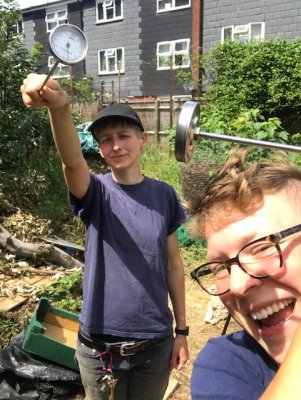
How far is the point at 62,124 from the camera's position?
1.54 m

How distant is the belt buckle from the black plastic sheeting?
53.4 inches

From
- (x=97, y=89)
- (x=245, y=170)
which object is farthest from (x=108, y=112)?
(x=97, y=89)

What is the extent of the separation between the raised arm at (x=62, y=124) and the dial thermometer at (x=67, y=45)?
53 millimetres

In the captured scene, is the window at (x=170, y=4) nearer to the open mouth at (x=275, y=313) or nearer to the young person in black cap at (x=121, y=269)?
the young person in black cap at (x=121, y=269)

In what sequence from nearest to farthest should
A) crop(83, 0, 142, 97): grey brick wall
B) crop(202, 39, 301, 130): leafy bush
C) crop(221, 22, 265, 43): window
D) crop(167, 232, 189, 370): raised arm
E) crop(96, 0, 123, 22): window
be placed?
1. crop(167, 232, 189, 370): raised arm
2. crop(202, 39, 301, 130): leafy bush
3. crop(221, 22, 265, 43): window
4. crop(83, 0, 142, 97): grey brick wall
5. crop(96, 0, 123, 22): window

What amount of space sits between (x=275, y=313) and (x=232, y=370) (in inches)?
8.7

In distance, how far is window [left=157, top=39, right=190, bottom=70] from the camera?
16.2 meters

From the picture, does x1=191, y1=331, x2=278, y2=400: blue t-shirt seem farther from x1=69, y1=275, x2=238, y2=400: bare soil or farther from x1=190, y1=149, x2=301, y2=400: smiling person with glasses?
x1=69, y1=275, x2=238, y2=400: bare soil

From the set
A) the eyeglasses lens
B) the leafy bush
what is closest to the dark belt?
the eyeglasses lens

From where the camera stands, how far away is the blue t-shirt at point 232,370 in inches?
37.7

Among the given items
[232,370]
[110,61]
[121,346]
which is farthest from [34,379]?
[110,61]

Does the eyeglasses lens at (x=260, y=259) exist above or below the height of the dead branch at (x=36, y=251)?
above

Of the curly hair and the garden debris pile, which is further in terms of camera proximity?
the garden debris pile

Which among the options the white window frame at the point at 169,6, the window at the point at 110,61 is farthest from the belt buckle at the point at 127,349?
the window at the point at 110,61
